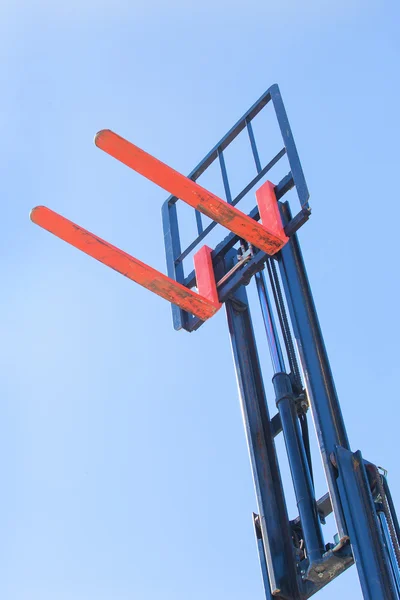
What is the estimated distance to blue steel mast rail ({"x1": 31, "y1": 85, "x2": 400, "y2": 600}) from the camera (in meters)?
5.35

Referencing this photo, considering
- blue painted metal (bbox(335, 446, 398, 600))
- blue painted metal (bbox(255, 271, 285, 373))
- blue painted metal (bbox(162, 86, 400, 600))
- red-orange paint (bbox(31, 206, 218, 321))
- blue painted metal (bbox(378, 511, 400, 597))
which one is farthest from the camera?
blue painted metal (bbox(255, 271, 285, 373))

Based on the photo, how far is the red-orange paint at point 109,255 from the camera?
649cm

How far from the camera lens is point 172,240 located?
26.6 feet

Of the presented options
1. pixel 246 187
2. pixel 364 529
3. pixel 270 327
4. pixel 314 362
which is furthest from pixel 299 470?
pixel 246 187

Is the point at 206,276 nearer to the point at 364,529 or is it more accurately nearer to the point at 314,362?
the point at 314,362

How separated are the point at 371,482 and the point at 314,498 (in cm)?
→ 45

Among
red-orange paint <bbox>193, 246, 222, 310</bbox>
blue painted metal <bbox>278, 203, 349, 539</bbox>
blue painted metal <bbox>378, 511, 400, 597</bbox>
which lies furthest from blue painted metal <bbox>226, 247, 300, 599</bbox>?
blue painted metal <bbox>378, 511, 400, 597</bbox>

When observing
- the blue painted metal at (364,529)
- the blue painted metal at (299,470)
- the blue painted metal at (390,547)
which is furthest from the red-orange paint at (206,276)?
the blue painted metal at (390,547)

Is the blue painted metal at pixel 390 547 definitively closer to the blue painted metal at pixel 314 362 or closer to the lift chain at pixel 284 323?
the blue painted metal at pixel 314 362

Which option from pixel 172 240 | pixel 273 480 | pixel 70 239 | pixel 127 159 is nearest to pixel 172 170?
pixel 127 159

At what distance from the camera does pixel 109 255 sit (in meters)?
6.59

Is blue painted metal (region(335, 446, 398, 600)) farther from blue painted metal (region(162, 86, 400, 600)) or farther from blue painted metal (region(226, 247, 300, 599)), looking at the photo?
blue painted metal (region(226, 247, 300, 599))

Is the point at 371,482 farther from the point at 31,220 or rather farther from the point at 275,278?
the point at 31,220

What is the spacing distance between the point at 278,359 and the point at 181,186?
136 cm
